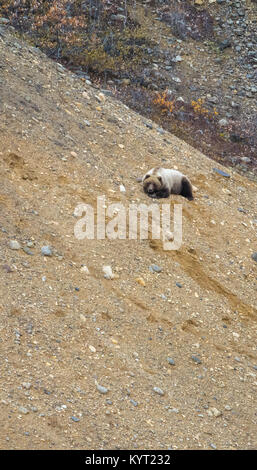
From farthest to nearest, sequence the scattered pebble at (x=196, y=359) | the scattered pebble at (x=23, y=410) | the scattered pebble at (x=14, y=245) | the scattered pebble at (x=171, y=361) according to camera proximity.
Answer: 1. the scattered pebble at (x=14, y=245)
2. the scattered pebble at (x=196, y=359)
3. the scattered pebble at (x=171, y=361)
4. the scattered pebble at (x=23, y=410)

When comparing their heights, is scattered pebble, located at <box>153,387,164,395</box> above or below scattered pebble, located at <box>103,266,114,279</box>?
below

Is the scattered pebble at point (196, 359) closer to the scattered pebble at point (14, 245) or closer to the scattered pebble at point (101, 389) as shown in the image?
the scattered pebble at point (101, 389)

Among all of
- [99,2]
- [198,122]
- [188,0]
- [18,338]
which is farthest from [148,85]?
[18,338]

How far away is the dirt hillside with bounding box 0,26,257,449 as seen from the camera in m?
5.88

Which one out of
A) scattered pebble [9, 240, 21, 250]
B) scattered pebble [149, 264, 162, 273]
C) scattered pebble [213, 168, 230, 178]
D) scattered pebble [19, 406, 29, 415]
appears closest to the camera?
scattered pebble [19, 406, 29, 415]

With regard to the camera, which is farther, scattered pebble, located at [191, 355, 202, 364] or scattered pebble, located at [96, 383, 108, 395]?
scattered pebble, located at [191, 355, 202, 364]

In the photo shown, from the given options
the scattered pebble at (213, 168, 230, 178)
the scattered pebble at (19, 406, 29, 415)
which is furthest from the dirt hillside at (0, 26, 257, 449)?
the scattered pebble at (213, 168, 230, 178)

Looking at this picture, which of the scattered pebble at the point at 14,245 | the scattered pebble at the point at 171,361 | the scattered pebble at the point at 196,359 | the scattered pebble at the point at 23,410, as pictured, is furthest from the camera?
the scattered pebble at the point at 14,245

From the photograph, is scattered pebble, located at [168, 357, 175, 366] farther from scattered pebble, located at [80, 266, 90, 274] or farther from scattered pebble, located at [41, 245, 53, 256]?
scattered pebble, located at [41, 245, 53, 256]

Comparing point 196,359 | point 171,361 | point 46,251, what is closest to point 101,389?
point 171,361

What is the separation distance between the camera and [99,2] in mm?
18484

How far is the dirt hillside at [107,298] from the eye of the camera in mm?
5883

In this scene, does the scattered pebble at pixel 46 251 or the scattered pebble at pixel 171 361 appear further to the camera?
the scattered pebble at pixel 46 251

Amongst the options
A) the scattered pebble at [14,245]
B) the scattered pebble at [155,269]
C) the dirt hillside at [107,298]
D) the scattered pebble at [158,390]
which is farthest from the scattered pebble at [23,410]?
the scattered pebble at [155,269]
